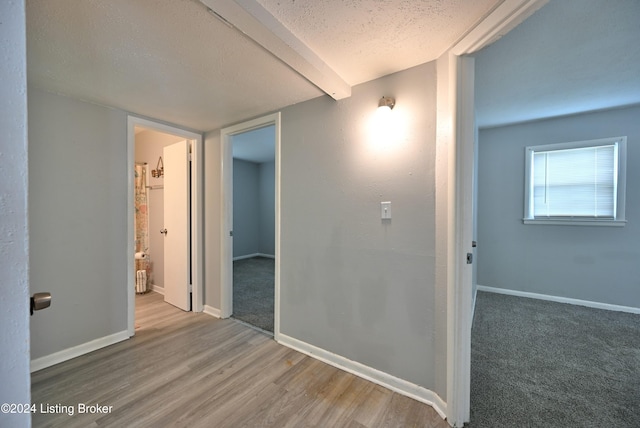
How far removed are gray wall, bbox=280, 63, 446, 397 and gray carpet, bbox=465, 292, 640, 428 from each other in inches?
19.2

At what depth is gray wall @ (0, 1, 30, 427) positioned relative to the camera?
1.59 ft

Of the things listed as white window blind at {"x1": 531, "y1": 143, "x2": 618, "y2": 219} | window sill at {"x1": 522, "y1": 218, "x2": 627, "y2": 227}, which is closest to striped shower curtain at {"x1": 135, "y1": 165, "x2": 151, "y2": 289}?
window sill at {"x1": 522, "y1": 218, "x2": 627, "y2": 227}

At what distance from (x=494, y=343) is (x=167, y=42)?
3.32 metres

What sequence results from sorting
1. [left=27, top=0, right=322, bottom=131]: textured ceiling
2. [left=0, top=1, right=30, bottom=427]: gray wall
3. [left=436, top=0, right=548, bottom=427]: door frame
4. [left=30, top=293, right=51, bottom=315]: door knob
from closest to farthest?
1. [left=0, top=1, right=30, bottom=427]: gray wall
2. [left=30, top=293, right=51, bottom=315]: door knob
3. [left=27, top=0, right=322, bottom=131]: textured ceiling
4. [left=436, top=0, right=548, bottom=427]: door frame

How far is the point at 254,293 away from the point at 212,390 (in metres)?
1.94

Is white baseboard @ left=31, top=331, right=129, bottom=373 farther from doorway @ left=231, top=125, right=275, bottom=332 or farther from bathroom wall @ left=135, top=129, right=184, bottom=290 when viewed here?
doorway @ left=231, top=125, right=275, bottom=332

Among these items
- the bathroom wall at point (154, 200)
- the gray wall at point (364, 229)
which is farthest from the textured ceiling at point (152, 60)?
the bathroom wall at point (154, 200)

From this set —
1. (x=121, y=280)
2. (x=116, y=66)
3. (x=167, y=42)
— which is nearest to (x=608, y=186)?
(x=167, y=42)

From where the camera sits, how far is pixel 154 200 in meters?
3.50

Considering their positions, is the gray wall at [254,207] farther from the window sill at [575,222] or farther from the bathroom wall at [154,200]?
the window sill at [575,222]

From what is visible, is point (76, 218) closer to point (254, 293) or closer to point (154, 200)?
point (154, 200)

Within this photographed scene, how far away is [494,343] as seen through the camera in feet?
7.21

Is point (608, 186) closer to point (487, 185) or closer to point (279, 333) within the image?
point (487, 185)

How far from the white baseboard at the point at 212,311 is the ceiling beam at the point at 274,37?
2.56m
